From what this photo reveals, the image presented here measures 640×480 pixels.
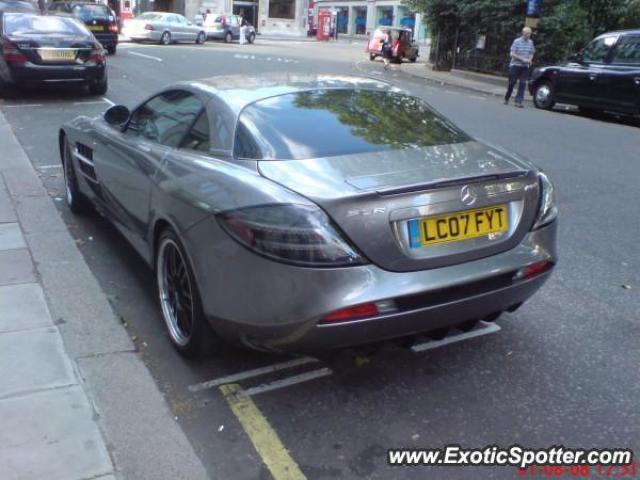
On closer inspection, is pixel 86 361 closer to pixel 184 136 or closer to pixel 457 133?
pixel 184 136

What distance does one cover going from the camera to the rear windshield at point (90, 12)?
22.9 metres

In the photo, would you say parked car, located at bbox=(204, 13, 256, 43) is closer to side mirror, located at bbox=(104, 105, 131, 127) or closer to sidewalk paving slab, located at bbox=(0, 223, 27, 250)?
sidewalk paving slab, located at bbox=(0, 223, 27, 250)

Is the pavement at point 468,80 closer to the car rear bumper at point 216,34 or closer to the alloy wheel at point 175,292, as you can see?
the alloy wheel at point 175,292

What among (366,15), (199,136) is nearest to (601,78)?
(199,136)

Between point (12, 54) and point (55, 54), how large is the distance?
2.30 feet

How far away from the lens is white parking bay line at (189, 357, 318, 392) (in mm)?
3333

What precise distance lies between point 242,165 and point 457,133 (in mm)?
1378

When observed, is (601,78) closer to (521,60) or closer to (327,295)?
(521,60)

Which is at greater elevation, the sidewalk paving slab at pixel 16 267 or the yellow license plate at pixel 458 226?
the yellow license plate at pixel 458 226

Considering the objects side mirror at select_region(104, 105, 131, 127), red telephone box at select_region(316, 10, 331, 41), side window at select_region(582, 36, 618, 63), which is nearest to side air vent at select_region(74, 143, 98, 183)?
side mirror at select_region(104, 105, 131, 127)

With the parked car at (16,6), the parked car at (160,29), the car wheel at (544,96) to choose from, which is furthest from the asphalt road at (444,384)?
the parked car at (160,29)

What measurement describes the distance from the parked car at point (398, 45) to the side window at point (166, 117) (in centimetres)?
2627

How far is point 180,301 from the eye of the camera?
3.62m

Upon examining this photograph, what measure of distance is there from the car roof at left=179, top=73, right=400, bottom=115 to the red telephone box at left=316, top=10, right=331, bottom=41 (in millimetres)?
53140
